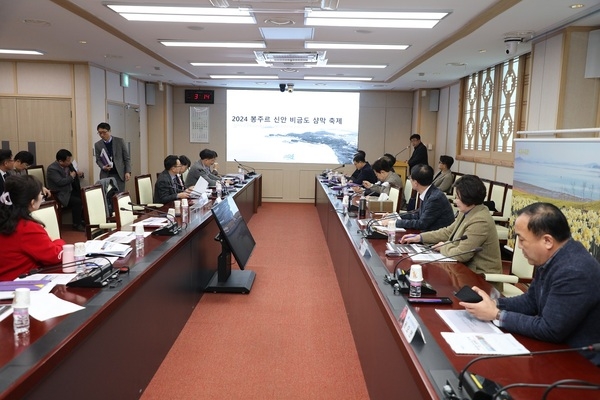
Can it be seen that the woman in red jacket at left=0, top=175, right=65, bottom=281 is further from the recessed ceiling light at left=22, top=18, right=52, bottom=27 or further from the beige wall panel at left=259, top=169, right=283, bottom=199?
the beige wall panel at left=259, top=169, right=283, bottom=199

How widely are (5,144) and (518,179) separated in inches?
283

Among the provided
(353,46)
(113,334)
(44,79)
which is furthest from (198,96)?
(113,334)

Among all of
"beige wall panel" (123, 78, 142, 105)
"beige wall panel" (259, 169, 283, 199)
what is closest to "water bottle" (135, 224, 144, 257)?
"beige wall panel" (123, 78, 142, 105)

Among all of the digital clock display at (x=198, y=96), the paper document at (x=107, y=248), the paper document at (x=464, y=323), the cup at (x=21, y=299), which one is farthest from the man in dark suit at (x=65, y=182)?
the paper document at (x=464, y=323)

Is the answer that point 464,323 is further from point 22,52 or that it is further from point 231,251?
point 22,52

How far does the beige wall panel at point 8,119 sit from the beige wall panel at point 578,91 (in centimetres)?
738

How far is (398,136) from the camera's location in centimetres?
1059

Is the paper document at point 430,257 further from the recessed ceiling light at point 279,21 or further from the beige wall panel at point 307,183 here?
the beige wall panel at point 307,183

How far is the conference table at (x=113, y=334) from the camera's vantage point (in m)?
1.49

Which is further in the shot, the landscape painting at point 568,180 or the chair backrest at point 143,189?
the chair backrest at point 143,189

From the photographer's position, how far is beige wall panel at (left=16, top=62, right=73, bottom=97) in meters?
7.16

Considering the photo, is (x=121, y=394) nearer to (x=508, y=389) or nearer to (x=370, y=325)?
(x=370, y=325)

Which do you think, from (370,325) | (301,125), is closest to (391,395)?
(370,325)

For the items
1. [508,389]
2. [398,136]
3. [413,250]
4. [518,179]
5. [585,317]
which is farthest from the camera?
[398,136]
